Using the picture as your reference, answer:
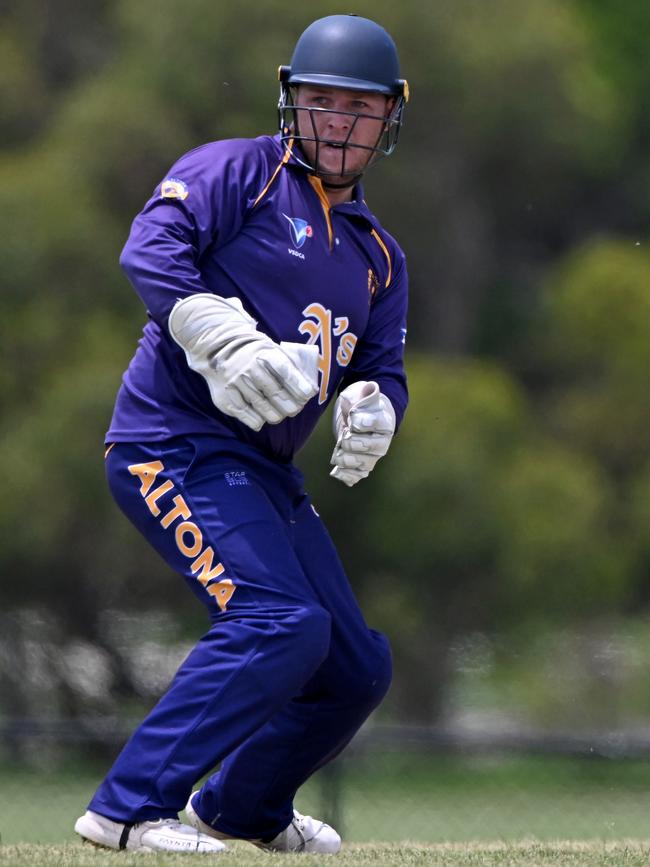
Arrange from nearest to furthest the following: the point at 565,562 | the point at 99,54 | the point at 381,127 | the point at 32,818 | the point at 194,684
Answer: the point at 194,684
the point at 381,127
the point at 32,818
the point at 565,562
the point at 99,54

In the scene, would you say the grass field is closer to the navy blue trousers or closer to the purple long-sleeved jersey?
the navy blue trousers

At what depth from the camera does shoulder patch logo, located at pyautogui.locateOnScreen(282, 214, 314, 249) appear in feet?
11.8

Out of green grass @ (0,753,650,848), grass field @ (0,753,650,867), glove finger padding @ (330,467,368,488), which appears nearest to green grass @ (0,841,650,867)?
glove finger padding @ (330,467,368,488)

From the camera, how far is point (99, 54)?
9672 millimetres

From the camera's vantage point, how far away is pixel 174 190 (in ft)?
11.4

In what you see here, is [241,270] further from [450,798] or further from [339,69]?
[450,798]

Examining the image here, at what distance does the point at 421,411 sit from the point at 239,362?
5125mm

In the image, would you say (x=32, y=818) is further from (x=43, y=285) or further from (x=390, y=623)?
(x=43, y=285)

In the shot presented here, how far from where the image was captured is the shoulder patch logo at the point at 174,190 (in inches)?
136

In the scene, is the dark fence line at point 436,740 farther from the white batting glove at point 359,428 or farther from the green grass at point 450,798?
the white batting glove at point 359,428

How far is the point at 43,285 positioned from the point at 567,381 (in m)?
2.93

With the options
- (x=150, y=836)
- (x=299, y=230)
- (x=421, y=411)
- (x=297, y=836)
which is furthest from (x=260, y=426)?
(x=421, y=411)

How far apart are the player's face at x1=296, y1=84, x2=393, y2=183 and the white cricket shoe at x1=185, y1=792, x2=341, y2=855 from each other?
153cm

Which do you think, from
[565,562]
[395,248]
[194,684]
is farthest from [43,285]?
[194,684]
